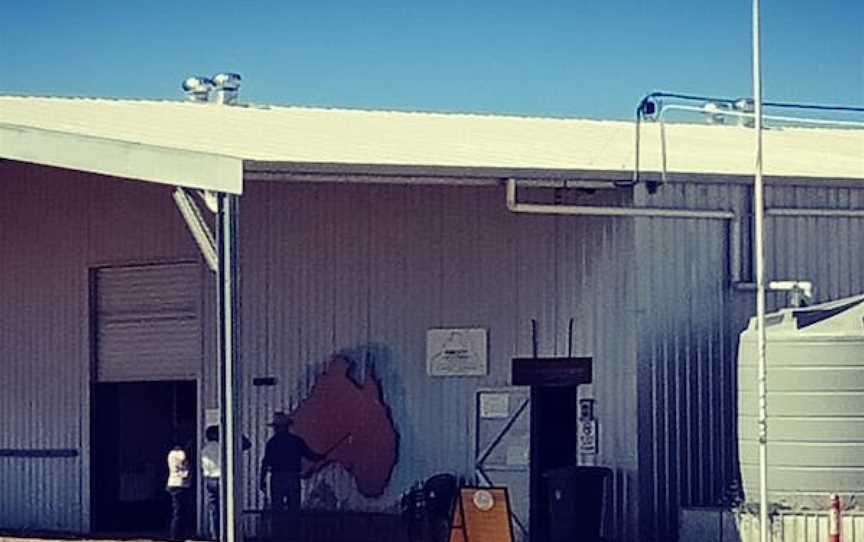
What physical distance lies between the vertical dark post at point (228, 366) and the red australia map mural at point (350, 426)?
540 cm

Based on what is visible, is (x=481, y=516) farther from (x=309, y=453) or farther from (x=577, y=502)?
(x=309, y=453)

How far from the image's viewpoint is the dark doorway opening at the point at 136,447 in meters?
26.9

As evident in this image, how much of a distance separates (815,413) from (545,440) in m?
3.83

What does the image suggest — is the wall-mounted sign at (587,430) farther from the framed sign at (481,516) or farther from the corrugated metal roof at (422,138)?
the corrugated metal roof at (422,138)

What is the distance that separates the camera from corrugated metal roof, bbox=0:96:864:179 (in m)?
21.5

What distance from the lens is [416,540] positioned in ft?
76.5

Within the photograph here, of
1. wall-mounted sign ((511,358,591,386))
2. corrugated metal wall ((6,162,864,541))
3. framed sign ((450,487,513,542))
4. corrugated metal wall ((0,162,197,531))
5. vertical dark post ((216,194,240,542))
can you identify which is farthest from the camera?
corrugated metal wall ((0,162,197,531))

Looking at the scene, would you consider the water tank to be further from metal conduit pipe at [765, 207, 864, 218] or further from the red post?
metal conduit pipe at [765, 207, 864, 218]

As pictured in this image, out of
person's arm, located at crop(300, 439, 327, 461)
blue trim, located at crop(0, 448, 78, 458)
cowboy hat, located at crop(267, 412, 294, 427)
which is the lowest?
blue trim, located at crop(0, 448, 78, 458)

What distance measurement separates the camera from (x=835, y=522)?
63.9 feet

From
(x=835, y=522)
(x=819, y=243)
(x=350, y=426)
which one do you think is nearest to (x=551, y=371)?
(x=350, y=426)

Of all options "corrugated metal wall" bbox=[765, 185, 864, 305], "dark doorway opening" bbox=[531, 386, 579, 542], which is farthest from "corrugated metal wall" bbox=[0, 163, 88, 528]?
"corrugated metal wall" bbox=[765, 185, 864, 305]

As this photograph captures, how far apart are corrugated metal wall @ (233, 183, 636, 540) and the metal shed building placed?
0.08ft

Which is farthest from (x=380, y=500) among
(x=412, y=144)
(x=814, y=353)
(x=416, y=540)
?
(x=814, y=353)
